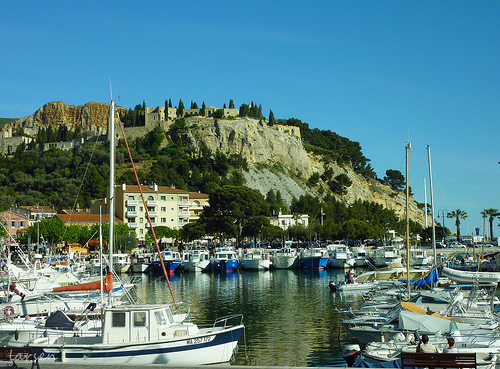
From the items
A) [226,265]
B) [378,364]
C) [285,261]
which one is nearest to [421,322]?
[378,364]

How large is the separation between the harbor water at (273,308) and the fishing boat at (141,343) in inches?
117

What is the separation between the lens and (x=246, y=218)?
89.4m

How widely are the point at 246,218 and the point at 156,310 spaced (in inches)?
2742

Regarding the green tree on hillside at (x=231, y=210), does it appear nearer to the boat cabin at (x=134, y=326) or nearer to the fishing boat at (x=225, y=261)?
the fishing boat at (x=225, y=261)

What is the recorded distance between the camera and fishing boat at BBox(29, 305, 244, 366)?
18781 mm

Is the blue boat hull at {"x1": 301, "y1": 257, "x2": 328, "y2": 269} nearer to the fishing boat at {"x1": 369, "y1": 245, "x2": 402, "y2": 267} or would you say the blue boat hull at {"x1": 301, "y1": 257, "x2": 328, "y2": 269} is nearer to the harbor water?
the harbor water

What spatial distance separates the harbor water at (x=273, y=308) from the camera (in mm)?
24078

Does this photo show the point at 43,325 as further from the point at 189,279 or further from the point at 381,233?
the point at 381,233

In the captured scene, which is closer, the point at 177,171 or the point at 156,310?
the point at 156,310

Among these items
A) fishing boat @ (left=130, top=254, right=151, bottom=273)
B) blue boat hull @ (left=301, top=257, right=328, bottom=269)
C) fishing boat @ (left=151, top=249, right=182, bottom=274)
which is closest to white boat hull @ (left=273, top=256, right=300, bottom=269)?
blue boat hull @ (left=301, top=257, right=328, bottom=269)

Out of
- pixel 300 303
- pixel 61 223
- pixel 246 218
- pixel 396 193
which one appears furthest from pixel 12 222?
pixel 396 193

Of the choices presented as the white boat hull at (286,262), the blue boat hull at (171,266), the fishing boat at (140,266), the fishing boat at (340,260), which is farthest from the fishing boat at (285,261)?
the fishing boat at (140,266)

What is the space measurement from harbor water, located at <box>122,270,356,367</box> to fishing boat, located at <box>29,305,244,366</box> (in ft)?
9.78

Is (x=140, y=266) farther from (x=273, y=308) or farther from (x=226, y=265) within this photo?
(x=273, y=308)
